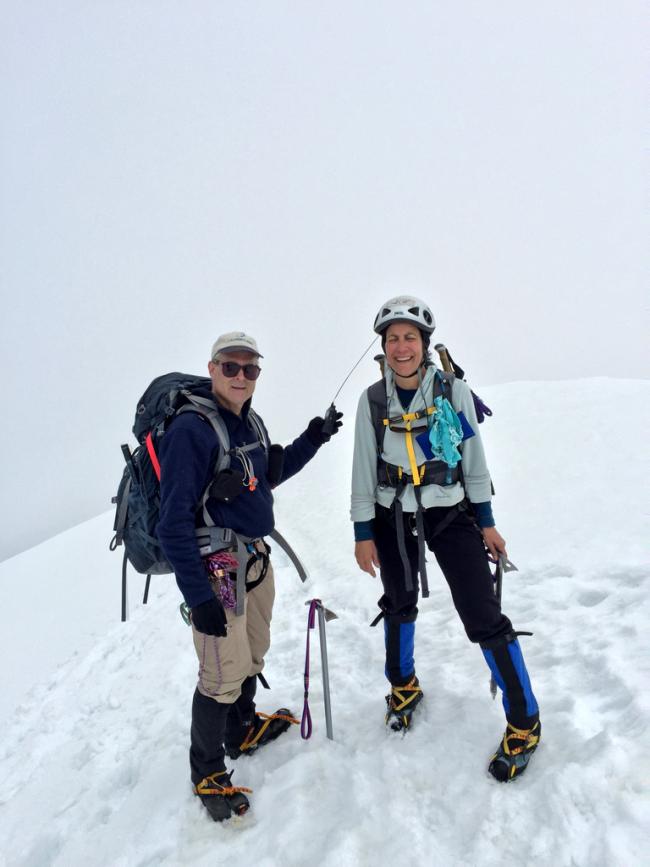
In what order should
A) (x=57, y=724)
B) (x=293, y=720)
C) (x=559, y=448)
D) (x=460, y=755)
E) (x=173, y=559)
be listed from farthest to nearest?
(x=559, y=448)
(x=57, y=724)
(x=293, y=720)
(x=460, y=755)
(x=173, y=559)

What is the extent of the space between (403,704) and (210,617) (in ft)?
6.08

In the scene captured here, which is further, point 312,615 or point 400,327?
point 312,615

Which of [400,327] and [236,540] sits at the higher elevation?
[400,327]

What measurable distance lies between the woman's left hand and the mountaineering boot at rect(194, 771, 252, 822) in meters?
2.53

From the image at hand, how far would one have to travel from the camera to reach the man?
316cm

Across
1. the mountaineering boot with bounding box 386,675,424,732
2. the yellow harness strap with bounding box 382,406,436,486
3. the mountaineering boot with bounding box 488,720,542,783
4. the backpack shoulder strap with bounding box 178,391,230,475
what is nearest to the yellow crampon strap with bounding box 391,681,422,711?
the mountaineering boot with bounding box 386,675,424,732

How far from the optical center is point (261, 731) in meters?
4.18

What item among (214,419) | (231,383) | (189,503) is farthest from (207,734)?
(231,383)

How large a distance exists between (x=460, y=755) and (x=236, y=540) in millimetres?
2191

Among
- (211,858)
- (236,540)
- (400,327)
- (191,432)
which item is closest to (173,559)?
(236,540)

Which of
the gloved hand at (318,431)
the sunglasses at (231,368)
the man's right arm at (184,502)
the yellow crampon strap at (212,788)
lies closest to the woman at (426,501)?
the gloved hand at (318,431)

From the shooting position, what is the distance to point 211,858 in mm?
3217

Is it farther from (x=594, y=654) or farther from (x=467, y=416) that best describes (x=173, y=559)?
(x=594, y=654)

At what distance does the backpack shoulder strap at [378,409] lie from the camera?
12.0ft
